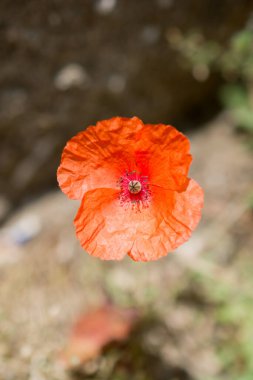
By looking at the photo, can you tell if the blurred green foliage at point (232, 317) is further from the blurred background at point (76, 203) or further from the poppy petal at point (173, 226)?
the poppy petal at point (173, 226)

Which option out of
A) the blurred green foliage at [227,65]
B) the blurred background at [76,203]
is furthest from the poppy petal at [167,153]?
the blurred green foliage at [227,65]

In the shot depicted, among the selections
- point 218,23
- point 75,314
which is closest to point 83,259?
A: point 75,314

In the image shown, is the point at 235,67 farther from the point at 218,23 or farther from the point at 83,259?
the point at 83,259

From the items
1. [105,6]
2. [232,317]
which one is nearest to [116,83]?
[105,6]

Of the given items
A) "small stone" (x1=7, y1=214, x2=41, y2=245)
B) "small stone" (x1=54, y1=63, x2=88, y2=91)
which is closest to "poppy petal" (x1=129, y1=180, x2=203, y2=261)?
"small stone" (x1=54, y1=63, x2=88, y2=91)

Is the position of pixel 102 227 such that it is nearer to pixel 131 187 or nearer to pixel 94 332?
pixel 131 187

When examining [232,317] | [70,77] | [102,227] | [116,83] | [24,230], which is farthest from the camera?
[24,230]
